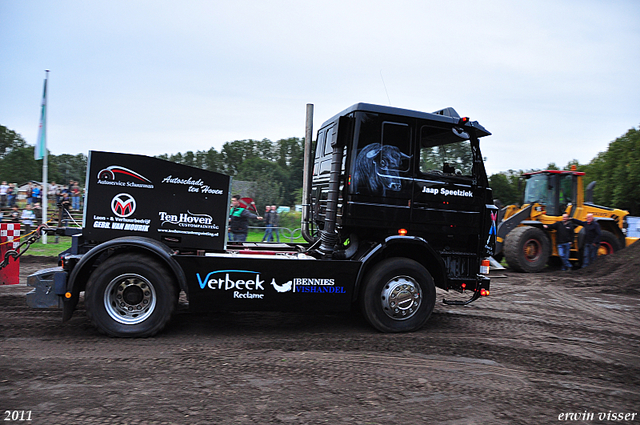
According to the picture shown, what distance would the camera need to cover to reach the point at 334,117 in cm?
663

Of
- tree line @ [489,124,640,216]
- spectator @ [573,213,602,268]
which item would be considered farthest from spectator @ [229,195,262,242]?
tree line @ [489,124,640,216]

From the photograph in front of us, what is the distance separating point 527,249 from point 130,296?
11298 mm

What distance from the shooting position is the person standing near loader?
12570mm

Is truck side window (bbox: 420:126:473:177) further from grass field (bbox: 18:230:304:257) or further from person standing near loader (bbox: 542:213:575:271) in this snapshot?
person standing near loader (bbox: 542:213:575:271)

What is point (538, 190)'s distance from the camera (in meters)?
13.6

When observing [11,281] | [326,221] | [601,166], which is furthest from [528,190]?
[601,166]

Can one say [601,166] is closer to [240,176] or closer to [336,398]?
[240,176]

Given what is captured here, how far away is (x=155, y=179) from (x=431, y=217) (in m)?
3.60

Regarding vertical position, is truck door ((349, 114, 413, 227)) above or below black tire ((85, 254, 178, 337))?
above

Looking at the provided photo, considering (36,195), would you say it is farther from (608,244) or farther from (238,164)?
(608,244)

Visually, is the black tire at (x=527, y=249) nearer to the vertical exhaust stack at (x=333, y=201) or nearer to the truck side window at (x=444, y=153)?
the truck side window at (x=444, y=153)

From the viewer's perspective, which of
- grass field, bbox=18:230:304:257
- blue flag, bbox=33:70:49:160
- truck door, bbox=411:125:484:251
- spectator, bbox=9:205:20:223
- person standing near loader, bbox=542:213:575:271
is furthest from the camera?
spectator, bbox=9:205:20:223

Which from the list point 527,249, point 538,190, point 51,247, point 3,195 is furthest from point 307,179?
point 3,195

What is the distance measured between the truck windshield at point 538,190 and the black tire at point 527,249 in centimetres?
108
